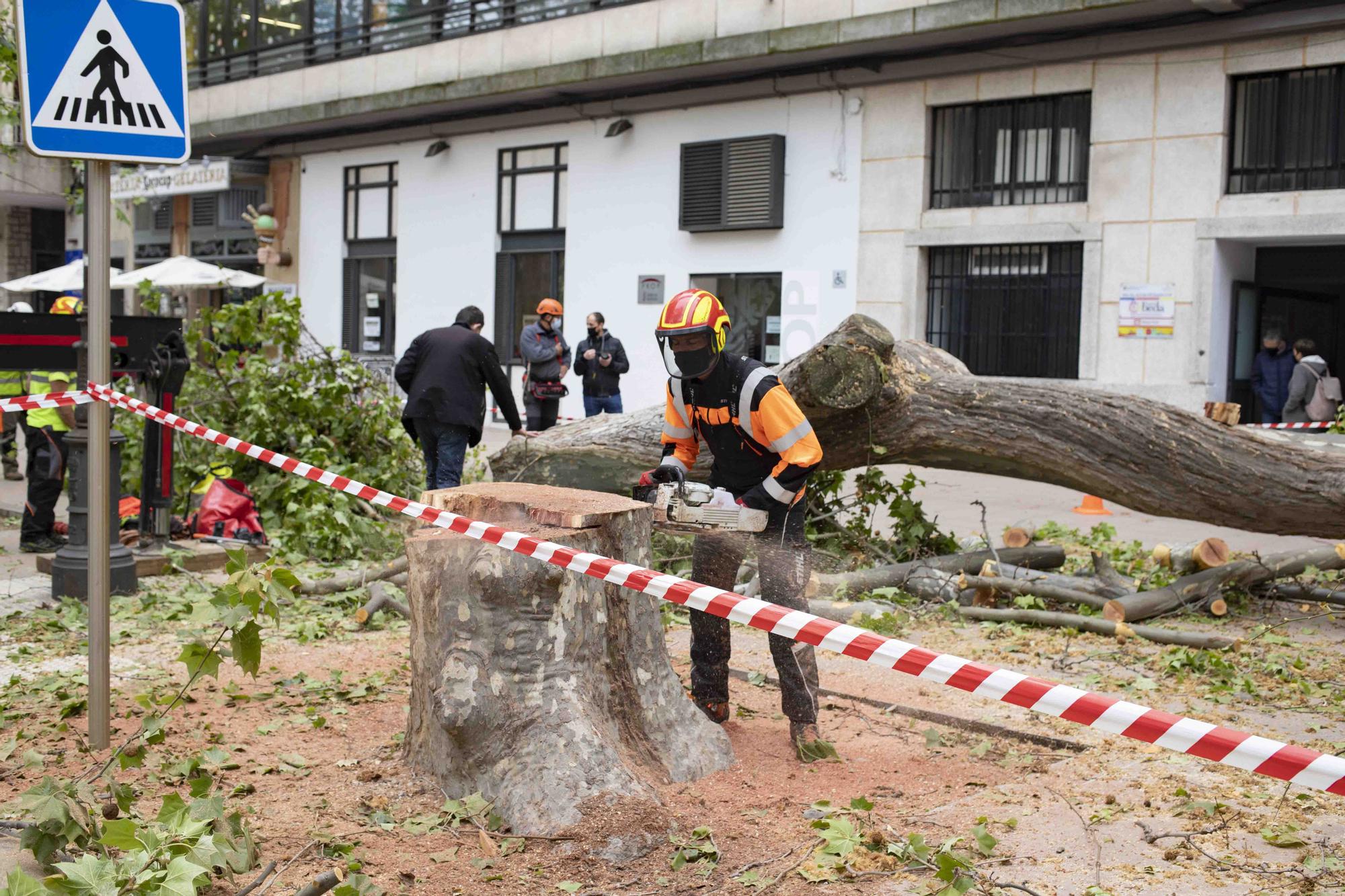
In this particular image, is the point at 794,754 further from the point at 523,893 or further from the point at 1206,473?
the point at 1206,473

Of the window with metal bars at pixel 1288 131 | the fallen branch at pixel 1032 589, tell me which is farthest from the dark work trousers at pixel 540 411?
the window with metal bars at pixel 1288 131

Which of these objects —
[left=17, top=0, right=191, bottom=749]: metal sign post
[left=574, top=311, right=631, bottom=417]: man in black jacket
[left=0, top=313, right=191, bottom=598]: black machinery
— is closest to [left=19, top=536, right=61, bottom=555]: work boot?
[left=0, top=313, right=191, bottom=598]: black machinery

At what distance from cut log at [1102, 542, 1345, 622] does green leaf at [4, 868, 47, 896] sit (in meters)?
5.46

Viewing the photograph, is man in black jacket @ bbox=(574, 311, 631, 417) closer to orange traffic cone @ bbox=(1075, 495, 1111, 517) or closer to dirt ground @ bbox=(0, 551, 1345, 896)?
orange traffic cone @ bbox=(1075, 495, 1111, 517)

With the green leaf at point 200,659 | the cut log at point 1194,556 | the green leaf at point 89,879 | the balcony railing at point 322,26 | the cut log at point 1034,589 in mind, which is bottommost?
the cut log at point 1034,589

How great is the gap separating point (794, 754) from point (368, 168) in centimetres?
2052

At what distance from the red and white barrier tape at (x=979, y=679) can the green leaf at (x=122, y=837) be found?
4.37 feet

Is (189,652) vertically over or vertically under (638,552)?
under

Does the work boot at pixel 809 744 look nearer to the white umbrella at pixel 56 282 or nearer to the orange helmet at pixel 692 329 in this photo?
the orange helmet at pixel 692 329

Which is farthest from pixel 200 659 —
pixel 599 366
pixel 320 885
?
pixel 599 366

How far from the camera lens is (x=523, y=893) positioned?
3508 millimetres

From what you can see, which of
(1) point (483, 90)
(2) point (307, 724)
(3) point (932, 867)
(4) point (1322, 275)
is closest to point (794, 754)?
(3) point (932, 867)

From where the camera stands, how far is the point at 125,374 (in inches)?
340

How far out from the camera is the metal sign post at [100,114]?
4.23 m
